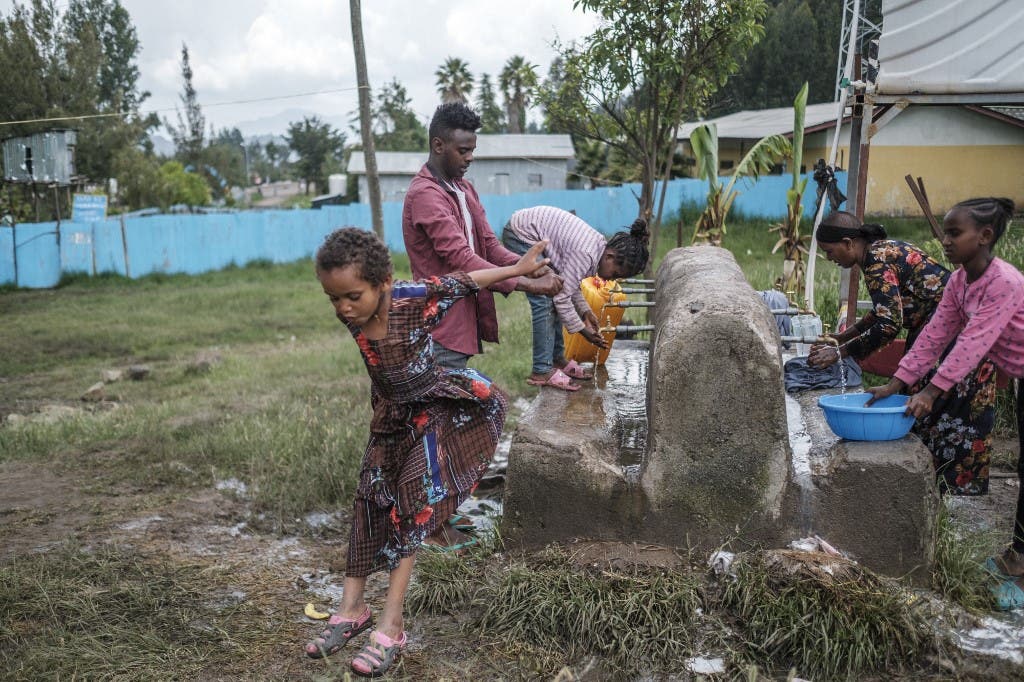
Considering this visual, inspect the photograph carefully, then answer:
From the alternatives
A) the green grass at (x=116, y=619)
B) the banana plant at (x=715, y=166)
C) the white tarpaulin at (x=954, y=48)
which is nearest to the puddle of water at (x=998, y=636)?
the green grass at (x=116, y=619)

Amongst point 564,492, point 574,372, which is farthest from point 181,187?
point 564,492

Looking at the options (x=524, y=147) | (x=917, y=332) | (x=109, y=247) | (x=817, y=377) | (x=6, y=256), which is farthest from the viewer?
(x=524, y=147)

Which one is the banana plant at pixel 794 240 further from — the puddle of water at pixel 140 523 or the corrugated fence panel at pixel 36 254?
the corrugated fence panel at pixel 36 254

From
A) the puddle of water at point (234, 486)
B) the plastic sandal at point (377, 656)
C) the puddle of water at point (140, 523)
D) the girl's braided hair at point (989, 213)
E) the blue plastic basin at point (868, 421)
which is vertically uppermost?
the girl's braided hair at point (989, 213)

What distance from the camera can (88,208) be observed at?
698 inches

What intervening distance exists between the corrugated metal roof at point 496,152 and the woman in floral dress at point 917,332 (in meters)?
A: 26.6

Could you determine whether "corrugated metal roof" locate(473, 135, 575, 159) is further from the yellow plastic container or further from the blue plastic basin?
the blue plastic basin

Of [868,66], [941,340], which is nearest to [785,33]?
[868,66]

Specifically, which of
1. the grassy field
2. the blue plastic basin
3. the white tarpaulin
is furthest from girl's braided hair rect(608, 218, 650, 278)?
the white tarpaulin

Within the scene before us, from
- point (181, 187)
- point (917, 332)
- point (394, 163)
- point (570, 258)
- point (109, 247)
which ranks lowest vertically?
point (109, 247)

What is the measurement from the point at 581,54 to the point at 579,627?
24.6ft

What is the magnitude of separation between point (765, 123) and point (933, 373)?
795 inches

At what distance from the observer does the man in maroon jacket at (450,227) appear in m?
3.80

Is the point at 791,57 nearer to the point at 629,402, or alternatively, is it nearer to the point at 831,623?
the point at 629,402
